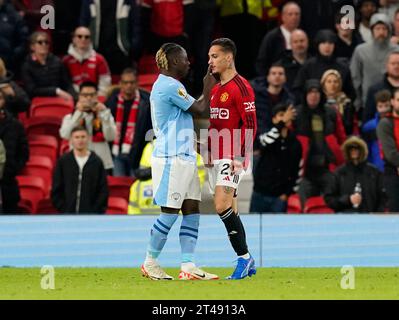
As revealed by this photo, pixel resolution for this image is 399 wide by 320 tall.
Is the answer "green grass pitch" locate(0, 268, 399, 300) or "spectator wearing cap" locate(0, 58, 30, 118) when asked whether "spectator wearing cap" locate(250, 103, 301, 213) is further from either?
"spectator wearing cap" locate(0, 58, 30, 118)

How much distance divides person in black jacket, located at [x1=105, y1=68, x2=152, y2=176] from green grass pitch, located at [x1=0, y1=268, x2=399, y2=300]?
171 inches

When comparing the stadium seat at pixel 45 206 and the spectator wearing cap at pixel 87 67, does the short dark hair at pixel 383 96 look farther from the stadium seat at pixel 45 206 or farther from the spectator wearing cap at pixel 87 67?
the stadium seat at pixel 45 206

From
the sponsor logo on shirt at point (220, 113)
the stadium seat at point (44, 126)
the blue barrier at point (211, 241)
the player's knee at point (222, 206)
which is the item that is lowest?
the blue barrier at point (211, 241)

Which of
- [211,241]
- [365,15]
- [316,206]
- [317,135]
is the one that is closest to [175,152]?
[211,241]

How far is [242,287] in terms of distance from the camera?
12.3m

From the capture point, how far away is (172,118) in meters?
12.9

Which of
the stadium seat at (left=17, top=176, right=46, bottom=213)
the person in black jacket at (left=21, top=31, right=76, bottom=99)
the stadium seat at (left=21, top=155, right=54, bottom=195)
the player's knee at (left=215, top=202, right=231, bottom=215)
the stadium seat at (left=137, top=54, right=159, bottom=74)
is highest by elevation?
the stadium seat at (left=137, top=54, right=159, bottom=74)

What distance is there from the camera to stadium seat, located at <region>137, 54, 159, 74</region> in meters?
21.0

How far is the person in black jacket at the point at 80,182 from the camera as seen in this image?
17484 millimetres

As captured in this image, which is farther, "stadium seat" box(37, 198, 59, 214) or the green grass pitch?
"stadium seat" box(37, 198, 59, 214)

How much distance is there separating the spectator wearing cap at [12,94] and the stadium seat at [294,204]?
158 inches

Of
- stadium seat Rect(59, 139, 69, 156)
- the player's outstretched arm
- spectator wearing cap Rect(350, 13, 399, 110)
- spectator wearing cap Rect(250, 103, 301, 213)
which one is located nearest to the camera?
the player's outstretched arm

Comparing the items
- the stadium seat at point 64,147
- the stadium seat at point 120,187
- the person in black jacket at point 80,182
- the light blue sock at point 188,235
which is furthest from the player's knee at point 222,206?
the stadium seat at point 64,147

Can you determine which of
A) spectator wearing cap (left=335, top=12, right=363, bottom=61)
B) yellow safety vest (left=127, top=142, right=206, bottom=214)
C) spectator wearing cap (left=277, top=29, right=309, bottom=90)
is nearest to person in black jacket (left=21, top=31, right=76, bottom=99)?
yellow safety vest (left=127, top=142, right=206, bottom=214)
